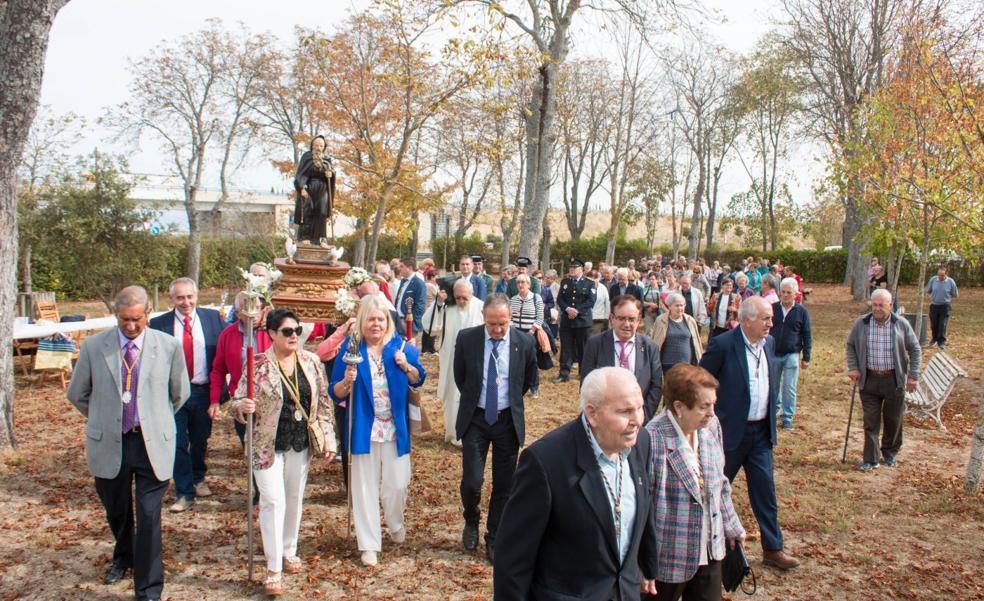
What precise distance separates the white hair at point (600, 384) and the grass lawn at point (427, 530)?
2551mm

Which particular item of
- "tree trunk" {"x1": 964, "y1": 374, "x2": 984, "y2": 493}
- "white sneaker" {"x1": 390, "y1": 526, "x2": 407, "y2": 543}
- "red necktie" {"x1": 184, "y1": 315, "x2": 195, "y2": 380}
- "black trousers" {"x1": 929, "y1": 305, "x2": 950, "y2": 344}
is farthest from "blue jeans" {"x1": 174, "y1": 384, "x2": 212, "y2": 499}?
"black trousers" {"x1": 929, "y1": 305, "x2": 950, "y2": 344}

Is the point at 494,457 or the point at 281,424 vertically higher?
the point at 281,424

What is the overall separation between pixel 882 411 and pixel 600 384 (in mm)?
6185

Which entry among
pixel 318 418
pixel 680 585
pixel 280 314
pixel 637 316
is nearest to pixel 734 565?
pixel 680 585

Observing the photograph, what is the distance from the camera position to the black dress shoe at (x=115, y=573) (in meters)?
4.73

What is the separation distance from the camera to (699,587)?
3547 mm

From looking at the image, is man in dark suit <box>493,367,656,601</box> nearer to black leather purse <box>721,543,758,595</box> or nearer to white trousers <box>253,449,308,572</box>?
black leather purse <box>721,543,758,595</box>

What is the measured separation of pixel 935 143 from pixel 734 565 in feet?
38.2

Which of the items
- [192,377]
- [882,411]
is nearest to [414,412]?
[192,377]

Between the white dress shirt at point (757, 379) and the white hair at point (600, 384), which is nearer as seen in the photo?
the white hair at point (600, 384)

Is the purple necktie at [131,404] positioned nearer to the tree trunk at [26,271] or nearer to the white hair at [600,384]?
the white hair at [600,384]

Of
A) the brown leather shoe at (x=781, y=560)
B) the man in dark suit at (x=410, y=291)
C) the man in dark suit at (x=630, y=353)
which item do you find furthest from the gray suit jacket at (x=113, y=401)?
the man in dark suit at (x=410, y=291)

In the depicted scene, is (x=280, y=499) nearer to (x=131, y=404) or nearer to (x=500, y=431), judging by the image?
(x=131, y=404)

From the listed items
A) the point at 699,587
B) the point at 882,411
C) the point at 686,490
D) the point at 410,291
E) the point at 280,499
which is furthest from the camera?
the point at 410,291
